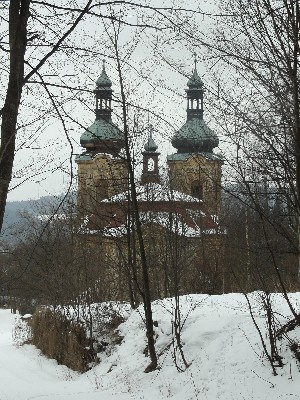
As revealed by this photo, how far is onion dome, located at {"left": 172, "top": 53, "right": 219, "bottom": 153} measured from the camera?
20.5ft

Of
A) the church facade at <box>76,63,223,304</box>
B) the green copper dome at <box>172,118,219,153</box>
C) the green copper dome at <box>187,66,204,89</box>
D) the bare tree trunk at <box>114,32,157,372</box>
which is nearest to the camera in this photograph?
the green copper dome at <box>187,66,204,89</box>

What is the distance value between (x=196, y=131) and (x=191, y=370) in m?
5.00

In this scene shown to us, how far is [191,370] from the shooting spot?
1025cm

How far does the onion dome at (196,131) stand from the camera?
624 cm

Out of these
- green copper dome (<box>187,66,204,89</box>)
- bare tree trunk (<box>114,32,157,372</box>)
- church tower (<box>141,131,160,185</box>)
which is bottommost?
bare tree trunk (<box>114,32,157,372</box>)

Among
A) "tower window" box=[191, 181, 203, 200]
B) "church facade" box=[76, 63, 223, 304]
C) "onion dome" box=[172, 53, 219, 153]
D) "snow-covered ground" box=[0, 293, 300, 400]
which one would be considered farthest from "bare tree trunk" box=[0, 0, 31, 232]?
"tower window" box=[191, 181, 203, 200]

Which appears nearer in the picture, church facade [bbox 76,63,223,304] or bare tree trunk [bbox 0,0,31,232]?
bare tree trunk [bbox 0,0,31,232]

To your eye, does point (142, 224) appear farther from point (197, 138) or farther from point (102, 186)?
point (197, 138)

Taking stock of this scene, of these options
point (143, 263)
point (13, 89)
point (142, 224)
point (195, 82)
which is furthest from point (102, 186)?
point (142, 224)

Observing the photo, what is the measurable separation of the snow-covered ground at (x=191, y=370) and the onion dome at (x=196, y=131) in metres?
2.91

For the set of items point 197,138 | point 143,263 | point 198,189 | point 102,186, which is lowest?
point 143,263

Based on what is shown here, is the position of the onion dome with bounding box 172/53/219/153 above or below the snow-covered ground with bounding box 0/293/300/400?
above

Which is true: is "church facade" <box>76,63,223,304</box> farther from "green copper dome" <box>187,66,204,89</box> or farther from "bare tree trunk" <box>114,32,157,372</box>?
"green copper dome" <box>187,66,204,89</box>

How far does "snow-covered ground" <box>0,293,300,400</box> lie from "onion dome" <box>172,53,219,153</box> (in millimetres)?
2910
